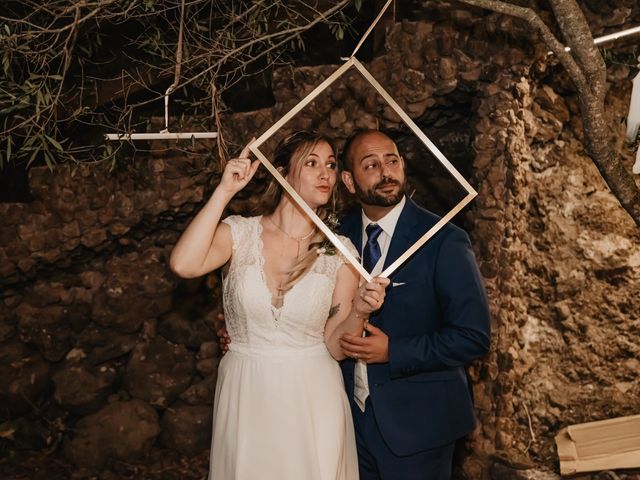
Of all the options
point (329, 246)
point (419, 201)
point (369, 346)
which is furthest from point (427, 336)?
point (419, 201)

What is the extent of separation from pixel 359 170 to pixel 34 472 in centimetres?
307

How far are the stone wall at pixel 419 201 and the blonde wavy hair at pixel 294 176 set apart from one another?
1.14 metres

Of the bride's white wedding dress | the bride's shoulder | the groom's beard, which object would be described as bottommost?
the bride's white wedding dress

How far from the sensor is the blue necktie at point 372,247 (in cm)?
307

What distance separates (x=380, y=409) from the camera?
295cm

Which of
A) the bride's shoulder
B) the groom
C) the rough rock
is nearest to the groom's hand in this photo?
the groom

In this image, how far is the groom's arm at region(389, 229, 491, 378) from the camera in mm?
2867

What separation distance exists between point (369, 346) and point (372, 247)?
0.51m

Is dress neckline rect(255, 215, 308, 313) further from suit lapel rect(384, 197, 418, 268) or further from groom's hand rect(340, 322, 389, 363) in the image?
suit lapel rect(384, 197, 418, 268)

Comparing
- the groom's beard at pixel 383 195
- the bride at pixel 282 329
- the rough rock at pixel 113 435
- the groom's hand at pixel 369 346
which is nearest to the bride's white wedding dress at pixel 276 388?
the bride at pixel 282 329

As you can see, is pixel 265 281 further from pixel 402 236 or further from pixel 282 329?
pixel 402 236

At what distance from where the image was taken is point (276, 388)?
9.20 ft

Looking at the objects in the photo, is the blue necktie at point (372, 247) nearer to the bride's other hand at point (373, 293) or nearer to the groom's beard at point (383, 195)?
the groom's beard at point (383, 195)

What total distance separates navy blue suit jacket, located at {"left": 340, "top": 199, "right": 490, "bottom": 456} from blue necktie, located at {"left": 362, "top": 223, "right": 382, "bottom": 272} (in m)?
0.10
